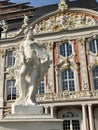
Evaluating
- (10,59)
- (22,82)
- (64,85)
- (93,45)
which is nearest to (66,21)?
(93,45)

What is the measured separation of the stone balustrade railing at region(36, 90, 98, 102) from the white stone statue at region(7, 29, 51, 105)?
13.0m

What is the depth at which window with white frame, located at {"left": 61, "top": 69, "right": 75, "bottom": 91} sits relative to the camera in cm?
2075

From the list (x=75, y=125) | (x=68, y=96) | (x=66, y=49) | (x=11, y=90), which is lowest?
(x=75, y=125)

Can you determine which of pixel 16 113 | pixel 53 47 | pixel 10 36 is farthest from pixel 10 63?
pixel 16 113

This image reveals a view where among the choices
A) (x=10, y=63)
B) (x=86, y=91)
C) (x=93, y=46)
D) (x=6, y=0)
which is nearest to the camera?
(x=86, y=91)

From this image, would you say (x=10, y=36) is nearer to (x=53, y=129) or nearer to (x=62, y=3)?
(x=62, y=3)

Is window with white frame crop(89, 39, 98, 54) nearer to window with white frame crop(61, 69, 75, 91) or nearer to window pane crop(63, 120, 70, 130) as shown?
window with white frame crop(61, 69, 75, 91)

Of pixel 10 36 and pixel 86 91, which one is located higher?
pixel 10 36

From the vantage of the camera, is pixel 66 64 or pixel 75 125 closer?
pixel 75 125

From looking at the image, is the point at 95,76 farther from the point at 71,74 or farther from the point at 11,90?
the point at 11,90

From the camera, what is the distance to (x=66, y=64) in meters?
21.5

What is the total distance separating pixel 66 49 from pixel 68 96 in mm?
4908

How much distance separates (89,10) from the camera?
22.6m

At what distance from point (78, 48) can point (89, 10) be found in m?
3.84
